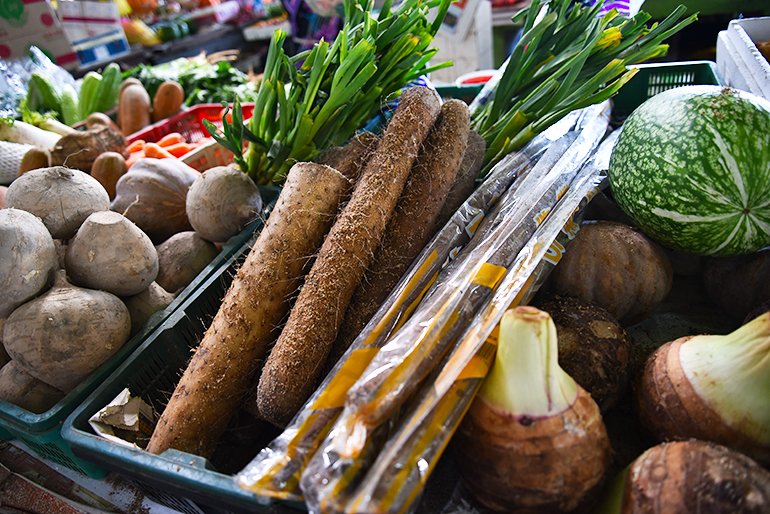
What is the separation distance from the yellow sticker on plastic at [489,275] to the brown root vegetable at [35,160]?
1867 mm

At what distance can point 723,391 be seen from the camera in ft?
2.80

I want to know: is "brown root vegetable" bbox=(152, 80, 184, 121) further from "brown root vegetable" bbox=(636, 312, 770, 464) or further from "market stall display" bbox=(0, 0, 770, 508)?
"brown root vegetable" bbox=(636, 312, 770, 464)

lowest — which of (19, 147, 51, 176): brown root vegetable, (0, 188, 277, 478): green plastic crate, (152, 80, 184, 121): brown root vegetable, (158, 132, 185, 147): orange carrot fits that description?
(0, 188, 277, 478): green plastic crate

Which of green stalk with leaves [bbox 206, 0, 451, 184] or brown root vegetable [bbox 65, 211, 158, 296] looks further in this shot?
green stalk with leaves [bbox 206, 0, 451, 184]

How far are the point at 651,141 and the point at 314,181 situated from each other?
2.75 ft

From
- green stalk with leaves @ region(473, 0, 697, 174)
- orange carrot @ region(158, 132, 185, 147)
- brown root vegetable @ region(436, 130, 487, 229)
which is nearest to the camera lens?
brown root vegetable @ region(436, 130, 487, 229)

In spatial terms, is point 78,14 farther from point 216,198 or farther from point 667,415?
point 667,415

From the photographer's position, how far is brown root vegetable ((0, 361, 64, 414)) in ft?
4.45

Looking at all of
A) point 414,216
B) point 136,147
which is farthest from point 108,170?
point 414,216

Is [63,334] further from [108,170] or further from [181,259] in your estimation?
[108,170]

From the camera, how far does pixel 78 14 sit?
4855 mm

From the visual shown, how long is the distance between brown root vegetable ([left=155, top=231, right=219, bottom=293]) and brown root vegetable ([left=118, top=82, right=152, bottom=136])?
5.37ft

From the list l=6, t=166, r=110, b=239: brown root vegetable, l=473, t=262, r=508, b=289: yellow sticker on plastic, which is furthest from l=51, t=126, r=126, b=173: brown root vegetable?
→ l=473, t=262, r=508, b=289: yellow sticker on plastic

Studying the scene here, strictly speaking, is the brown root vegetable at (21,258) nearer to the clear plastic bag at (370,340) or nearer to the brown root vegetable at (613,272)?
the clear plastic bag at (370,340)
